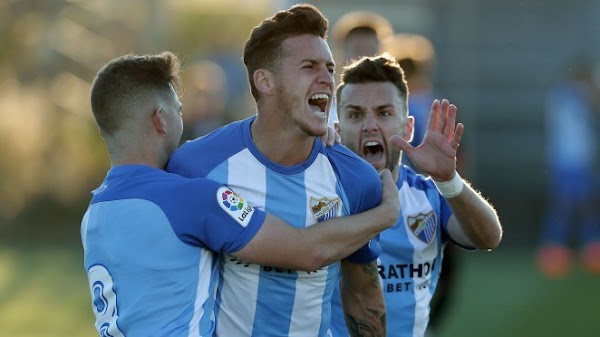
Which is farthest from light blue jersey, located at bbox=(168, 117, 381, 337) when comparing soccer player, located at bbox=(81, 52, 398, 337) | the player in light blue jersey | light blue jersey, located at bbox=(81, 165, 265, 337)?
the player in light blue jersey

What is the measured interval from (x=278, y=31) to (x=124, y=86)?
0.72 metres

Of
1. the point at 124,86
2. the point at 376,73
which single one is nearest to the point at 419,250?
the point at 376,73

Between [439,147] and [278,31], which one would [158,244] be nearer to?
[278,31]

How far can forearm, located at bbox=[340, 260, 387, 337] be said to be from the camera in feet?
18.4

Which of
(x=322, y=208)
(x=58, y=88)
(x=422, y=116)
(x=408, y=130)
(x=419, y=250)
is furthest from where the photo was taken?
(x=58, y=88)

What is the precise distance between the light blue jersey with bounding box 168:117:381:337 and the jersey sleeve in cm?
22

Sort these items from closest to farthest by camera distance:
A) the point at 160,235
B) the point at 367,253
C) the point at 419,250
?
the point at 160,235 → the point at 367,253 → the point at 419,250

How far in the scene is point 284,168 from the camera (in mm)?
5266

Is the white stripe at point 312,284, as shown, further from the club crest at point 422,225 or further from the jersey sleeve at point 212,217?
the club crest at point 422,225

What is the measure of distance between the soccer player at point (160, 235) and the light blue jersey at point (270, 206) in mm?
113

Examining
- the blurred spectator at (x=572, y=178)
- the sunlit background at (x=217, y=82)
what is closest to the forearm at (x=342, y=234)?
the blurred spectator at (x=572, y=178)

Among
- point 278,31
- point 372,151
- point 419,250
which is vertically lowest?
point 419,250

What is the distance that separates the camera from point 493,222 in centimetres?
585

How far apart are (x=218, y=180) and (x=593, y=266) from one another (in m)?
10.3
